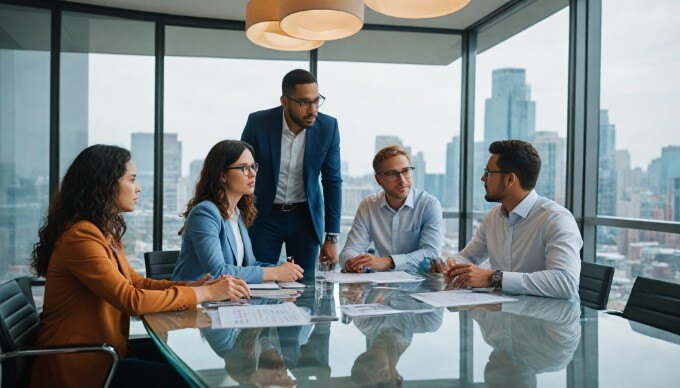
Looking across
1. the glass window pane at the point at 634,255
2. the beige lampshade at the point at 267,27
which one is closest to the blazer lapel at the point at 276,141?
the beige lampshade at the point at 267,27

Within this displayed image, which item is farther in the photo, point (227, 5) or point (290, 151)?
point (227, 5)

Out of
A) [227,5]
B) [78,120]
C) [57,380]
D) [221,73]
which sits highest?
[227,5]

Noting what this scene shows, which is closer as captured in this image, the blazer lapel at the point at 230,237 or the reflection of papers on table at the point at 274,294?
the reflection of papers on table at the point at 274,294

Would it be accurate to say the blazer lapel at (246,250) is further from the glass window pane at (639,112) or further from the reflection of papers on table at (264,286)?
the glass window pane at (639,112)

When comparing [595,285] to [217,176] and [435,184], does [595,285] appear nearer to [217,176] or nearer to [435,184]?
[217,176]

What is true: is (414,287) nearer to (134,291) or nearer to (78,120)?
(134,291)

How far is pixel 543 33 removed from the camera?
477 cm

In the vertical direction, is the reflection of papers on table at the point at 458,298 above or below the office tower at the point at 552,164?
below

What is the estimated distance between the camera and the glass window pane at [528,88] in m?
4.47

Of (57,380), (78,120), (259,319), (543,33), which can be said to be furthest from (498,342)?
(78,120)

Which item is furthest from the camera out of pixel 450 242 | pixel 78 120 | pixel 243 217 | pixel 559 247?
pixel 450 242

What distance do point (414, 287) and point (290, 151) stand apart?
1.41 metres

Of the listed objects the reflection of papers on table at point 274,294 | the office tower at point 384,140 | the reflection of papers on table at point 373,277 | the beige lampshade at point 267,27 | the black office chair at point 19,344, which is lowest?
the black office chair at point 19,344

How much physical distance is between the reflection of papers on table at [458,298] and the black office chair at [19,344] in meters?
1.04
